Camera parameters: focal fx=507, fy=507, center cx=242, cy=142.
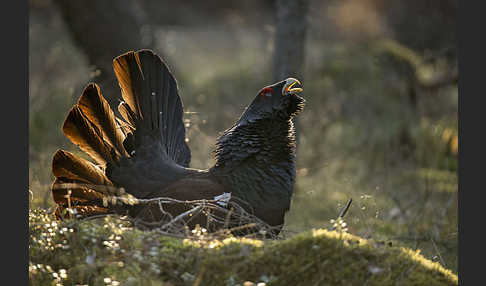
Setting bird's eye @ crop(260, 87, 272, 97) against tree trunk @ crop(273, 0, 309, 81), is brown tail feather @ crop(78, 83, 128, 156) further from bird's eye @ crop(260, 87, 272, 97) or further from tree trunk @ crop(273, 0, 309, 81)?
tree trunk @ crop(273, 0, 309, 81)

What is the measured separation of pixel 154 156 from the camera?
16.1 ft

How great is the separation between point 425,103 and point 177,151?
9.05 metres

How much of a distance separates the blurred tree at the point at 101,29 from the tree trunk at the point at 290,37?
8.85 ft

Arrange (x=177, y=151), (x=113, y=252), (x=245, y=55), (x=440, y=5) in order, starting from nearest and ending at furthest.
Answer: (x=113, y=252) → (x=177, y=151) → (x=440, y=5) → (x=245, y=55)

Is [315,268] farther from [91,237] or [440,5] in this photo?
[440,5]

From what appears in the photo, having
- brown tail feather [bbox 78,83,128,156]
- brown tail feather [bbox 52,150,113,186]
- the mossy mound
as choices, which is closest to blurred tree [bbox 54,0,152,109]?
brown tail feather [bbox 78,83,128,156]

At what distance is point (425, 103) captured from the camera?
12.8m

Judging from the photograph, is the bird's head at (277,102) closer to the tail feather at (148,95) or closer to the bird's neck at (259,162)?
the bird's neck at (259,162)

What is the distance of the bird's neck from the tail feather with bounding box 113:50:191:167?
2.58ft

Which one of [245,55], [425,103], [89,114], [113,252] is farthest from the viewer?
[245,55]

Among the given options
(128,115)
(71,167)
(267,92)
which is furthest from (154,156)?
(267,92)

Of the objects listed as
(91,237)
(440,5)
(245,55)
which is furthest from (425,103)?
(91,237)

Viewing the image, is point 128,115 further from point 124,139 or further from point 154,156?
point 154,156

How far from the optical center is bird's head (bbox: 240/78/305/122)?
4664 millimetres
